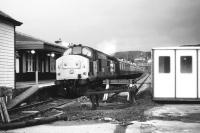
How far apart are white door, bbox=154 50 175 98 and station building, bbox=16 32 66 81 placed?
1018 centimetres

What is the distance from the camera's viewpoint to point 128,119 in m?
10.5

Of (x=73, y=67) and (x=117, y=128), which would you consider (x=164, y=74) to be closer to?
(x=117, y=128)

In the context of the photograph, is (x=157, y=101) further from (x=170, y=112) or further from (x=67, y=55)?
(x=67, y=55)

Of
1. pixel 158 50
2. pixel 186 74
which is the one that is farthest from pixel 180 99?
pixel 158 50

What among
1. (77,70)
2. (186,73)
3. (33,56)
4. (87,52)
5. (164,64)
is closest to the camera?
(186,73)

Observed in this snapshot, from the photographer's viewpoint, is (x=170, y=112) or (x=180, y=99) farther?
(x=180, y=99)

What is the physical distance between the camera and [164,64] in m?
14.8

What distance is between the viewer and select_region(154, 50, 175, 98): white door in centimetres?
1459

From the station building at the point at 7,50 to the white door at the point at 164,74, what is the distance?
7586mm

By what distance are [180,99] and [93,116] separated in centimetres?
509

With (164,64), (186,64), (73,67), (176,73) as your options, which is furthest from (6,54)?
(186,64)

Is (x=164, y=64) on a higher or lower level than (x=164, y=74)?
higher

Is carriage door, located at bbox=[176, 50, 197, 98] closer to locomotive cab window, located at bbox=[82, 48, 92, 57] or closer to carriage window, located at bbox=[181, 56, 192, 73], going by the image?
carriage window, located at bbox=[181, 56, 192, 73]

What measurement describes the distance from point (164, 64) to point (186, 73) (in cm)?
108
